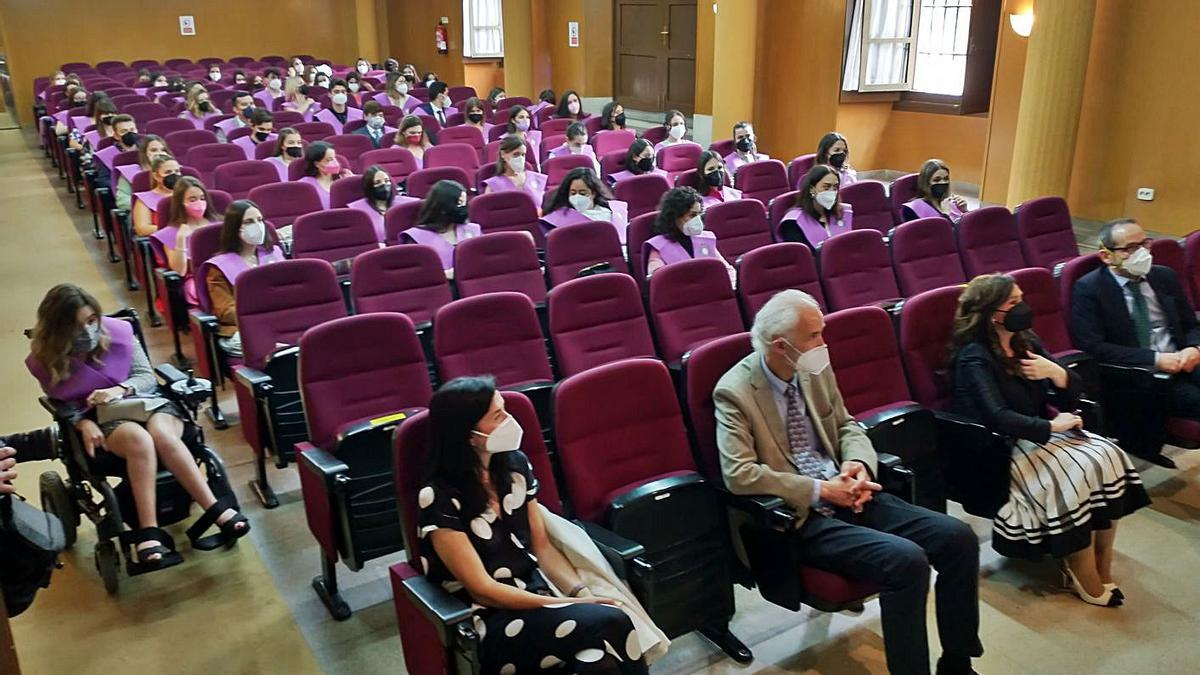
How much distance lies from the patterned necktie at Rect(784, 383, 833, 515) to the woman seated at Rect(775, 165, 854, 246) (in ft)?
8.75

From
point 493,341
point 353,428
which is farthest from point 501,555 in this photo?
point 493,341

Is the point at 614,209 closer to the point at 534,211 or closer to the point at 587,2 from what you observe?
the point at 534,211

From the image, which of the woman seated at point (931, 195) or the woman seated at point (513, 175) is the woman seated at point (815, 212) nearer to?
the woman seated at point (931, 195)

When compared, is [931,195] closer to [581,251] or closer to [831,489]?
[581,251]

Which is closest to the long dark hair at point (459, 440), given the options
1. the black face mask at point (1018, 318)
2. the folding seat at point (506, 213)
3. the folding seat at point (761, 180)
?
the black face mask at point (1018, 318)

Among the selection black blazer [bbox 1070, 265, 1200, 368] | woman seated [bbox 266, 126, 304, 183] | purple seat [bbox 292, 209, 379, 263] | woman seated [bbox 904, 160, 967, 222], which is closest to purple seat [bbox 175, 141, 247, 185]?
woman seated [bbox 266, 126, 304, 183]

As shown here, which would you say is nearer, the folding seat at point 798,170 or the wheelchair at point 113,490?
the wheelchair at point 113,490

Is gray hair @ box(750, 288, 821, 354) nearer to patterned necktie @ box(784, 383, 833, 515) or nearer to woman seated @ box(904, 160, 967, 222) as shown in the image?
patterned necktie @ box(784, 383, 833, 515)

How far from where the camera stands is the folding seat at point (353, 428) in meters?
2.86

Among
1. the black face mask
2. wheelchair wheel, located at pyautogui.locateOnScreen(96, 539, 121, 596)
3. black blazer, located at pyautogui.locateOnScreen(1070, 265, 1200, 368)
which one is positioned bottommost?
wheelchair wheel, located at pyautogui.locateOnScreen(96, 539, 121, 596)

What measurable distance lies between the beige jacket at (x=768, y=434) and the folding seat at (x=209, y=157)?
5.49 metres

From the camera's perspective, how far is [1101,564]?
124 inches

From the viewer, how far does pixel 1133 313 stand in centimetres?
399

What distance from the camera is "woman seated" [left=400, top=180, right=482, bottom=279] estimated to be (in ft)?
16.7
